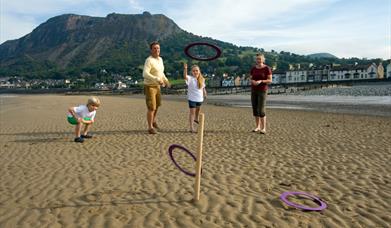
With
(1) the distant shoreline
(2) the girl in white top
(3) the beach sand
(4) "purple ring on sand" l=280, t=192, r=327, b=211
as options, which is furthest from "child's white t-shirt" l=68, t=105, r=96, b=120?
(1) the distant shoreline

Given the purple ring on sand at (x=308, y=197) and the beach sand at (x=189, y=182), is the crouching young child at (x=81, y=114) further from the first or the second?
the purple ring on sand at (x=308, y=197)

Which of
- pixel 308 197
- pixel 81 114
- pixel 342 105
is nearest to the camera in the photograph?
pixel 308 197

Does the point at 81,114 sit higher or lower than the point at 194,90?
lower

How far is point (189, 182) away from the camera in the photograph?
17.5ft

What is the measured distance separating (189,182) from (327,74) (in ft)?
445

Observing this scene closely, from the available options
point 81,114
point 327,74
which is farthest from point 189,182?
point 327,74

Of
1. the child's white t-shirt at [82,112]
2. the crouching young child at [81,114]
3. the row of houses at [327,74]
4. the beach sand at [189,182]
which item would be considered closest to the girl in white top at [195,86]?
the beach sand at [189,182]

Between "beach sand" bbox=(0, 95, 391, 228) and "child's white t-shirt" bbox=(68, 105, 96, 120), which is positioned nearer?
"beach sand" bbox=(0, 95, 391, 228)

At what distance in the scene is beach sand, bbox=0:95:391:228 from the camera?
4035mm

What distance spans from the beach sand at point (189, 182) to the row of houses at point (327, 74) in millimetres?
104651

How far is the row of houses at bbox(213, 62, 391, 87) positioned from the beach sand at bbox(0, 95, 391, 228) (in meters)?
105

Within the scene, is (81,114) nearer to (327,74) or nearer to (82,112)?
(82,112)

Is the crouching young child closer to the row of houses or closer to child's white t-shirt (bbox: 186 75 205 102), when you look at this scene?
child's white t-shirt (bbox: 186 75 205 102)

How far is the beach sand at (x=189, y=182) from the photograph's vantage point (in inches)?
159
